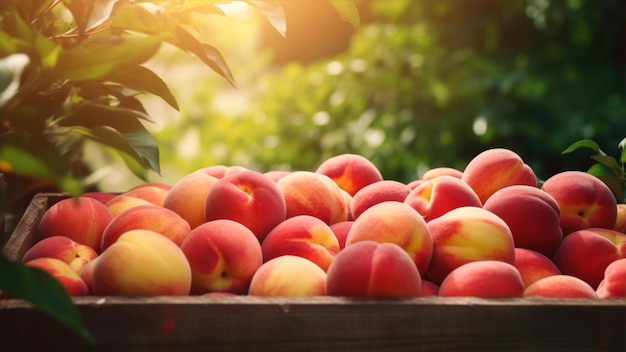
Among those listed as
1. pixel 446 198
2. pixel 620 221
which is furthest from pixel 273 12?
pixel 620 221

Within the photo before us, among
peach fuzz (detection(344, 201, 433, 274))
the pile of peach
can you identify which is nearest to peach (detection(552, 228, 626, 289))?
the pile of peach

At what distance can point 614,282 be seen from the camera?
36.8 inches

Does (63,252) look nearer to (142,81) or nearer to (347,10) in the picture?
(142,81)

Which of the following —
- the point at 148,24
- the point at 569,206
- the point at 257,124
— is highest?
the point at 148,24

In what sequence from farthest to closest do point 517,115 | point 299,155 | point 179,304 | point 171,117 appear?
1. point 171,117
2. point 299,155
3. point 517,115
4. point 179,304

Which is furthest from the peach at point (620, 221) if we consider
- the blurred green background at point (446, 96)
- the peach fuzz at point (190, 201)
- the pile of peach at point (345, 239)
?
the blurred green background at point (446, 96)

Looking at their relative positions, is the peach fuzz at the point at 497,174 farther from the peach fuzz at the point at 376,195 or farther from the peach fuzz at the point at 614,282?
the peach fuzz at the point at 614,282

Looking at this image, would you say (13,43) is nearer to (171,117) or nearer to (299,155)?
(299,155)

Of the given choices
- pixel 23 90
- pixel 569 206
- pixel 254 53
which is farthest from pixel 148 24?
pixel 254 53

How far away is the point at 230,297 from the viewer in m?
0.79

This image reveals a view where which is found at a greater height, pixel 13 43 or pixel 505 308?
pixel 13 43

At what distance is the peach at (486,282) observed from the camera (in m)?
0.85

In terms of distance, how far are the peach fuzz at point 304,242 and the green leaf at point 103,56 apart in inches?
14.5

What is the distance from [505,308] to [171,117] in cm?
349
